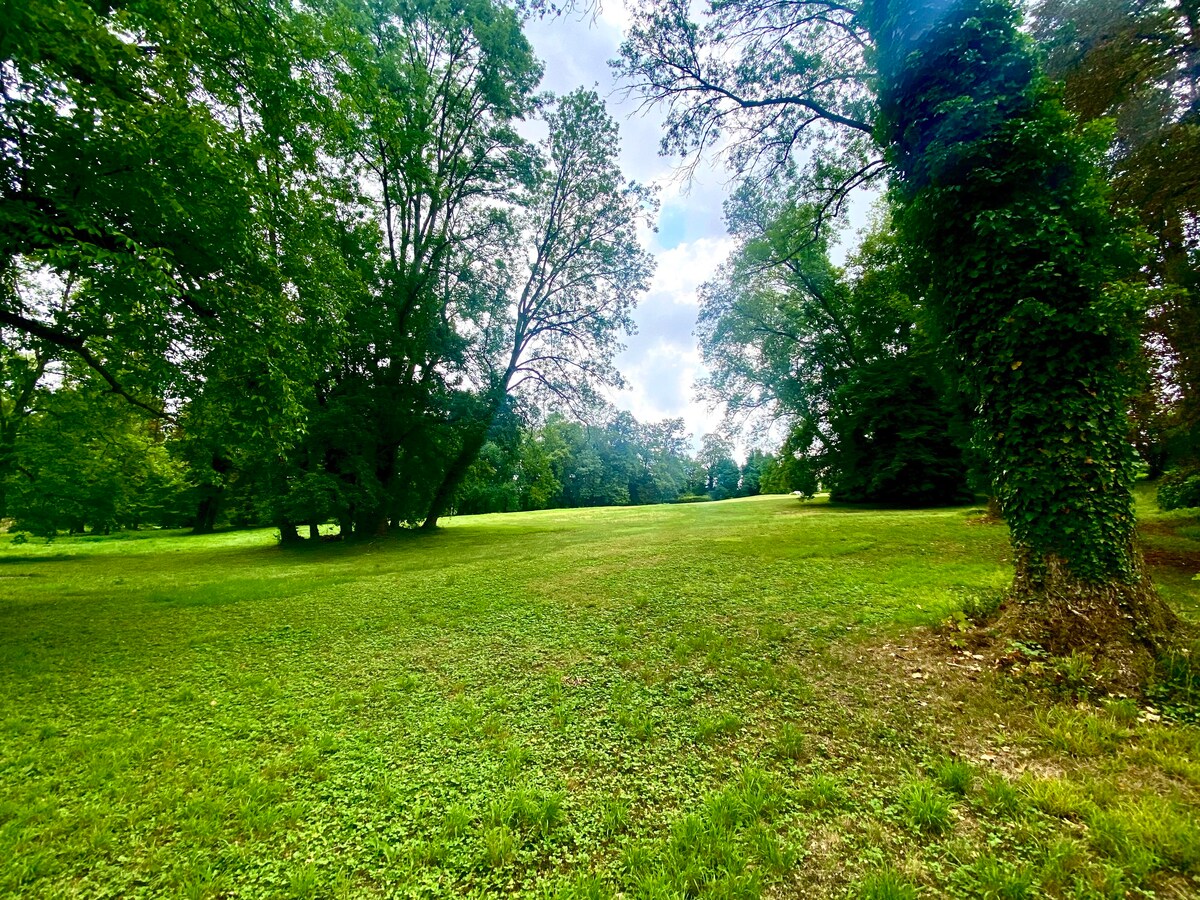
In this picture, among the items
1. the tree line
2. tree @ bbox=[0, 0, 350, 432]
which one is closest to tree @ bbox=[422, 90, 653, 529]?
the tree line

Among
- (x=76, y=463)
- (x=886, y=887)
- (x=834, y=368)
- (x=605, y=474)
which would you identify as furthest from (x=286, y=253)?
(x=605, y=474)

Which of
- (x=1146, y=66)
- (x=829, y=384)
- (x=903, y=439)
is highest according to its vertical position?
(x=1146, y=66)

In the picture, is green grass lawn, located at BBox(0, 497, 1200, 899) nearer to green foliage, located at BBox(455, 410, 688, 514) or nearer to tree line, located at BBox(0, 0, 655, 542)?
tree line, located at BBox(0, 0, 655, 542)

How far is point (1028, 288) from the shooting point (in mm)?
3871

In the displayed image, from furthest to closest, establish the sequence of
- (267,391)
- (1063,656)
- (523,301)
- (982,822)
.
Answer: (523,301), (267,391), (1063,656), (982,822)

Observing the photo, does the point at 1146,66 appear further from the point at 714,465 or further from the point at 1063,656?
the point at 714,465

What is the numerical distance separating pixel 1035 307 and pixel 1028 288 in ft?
1.03

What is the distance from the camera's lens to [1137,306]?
3576 millimetres

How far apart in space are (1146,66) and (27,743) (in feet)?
49.7

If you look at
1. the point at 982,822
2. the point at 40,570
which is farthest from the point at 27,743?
the point at 40,570

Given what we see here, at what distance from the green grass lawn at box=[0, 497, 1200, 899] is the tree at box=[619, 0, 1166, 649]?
0.96m

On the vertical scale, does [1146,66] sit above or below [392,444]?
above

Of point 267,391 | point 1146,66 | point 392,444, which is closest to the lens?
point 1146,66

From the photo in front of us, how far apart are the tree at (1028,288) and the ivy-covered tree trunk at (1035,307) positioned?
0.04 feet
